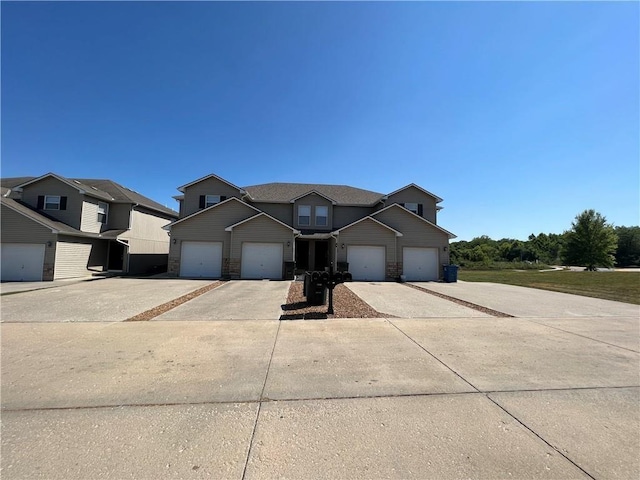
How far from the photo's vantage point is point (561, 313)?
9039 mm

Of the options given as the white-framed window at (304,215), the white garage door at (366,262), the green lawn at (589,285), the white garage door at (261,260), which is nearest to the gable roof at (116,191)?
the white garage door at (261,260)

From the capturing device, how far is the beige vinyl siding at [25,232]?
53.0ft

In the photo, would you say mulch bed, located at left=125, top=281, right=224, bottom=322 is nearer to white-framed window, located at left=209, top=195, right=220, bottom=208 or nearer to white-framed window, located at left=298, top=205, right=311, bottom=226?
white-framed window, located at left=209, top=195, right=220, bottom=208

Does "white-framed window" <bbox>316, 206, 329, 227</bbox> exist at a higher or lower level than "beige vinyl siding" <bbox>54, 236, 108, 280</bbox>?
higher

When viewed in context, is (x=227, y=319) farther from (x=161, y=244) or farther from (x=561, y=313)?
(x=161, y=244)

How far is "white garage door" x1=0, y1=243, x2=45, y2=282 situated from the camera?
16203 mm

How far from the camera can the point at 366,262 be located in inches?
752

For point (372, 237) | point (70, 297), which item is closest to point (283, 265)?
point (372, 237)

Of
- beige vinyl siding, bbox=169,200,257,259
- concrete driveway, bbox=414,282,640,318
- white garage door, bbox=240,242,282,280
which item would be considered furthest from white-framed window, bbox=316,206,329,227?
concrete driveway, bbox=414,282,640,318

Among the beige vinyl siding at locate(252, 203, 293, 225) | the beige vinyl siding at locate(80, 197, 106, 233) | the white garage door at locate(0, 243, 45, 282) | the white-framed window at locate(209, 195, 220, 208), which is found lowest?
the white garage door at locate(0, 243, 45, 282)

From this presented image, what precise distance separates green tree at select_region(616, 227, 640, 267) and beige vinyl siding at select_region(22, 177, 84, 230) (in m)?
97.0

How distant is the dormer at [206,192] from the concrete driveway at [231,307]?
1066 cm

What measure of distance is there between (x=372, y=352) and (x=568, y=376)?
293 cm

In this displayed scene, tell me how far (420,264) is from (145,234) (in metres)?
21.1
